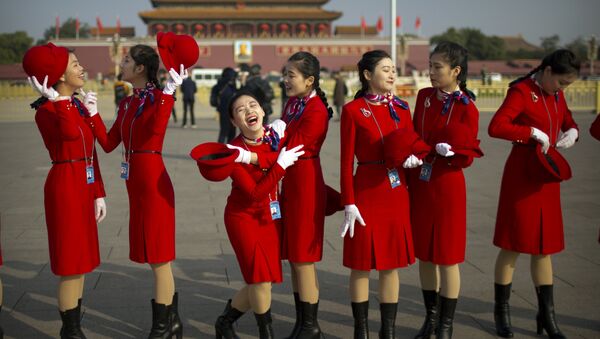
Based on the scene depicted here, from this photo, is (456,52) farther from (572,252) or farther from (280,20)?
(280,20)

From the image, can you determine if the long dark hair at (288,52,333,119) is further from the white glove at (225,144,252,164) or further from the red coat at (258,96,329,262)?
the white glove at (225,144,252,164)

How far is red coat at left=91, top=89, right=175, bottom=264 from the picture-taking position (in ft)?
11.4

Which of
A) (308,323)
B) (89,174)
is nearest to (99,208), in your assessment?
(89,174)

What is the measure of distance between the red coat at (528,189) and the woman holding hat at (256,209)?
119 centimetres

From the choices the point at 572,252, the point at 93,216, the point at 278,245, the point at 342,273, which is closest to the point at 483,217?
the point at 572,252

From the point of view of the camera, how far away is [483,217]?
6.54m

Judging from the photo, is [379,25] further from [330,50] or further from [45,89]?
[45,89]

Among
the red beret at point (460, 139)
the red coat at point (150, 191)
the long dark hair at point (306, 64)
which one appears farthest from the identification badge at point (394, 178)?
the red coat at point (150, 191)

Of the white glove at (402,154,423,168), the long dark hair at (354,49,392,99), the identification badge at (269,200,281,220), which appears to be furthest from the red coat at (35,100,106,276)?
the white glove at (402,154,423,168)

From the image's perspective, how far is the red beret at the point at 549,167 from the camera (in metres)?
3.53

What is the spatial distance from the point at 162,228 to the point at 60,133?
2.25 ft

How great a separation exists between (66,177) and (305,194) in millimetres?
1192

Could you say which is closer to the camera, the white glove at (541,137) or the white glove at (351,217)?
the white glove at (351,217)

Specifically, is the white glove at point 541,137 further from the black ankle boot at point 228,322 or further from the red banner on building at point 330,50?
the red banner on building at point 330,50
